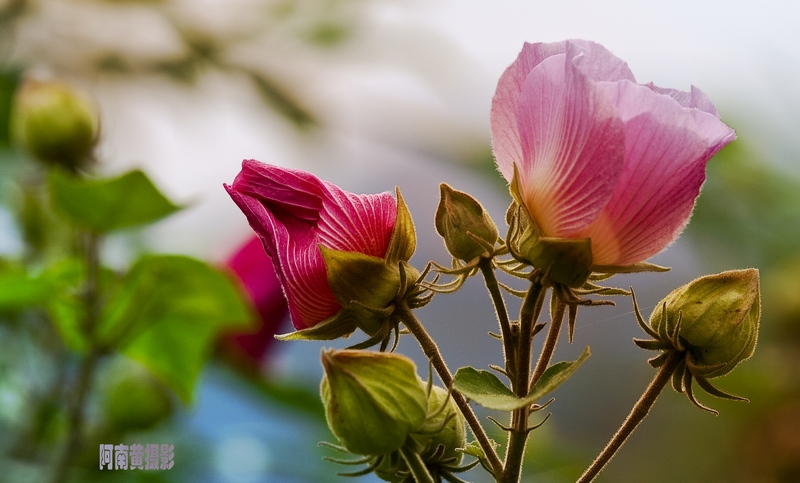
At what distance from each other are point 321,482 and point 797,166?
0.74 metres

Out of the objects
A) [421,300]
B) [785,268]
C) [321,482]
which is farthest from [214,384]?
[421,300]

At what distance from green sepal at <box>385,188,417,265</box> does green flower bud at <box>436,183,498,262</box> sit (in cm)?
1

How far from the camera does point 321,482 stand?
29.8 inches

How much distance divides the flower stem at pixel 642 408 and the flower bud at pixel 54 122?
41cm

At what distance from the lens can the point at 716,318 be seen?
9.5 inches

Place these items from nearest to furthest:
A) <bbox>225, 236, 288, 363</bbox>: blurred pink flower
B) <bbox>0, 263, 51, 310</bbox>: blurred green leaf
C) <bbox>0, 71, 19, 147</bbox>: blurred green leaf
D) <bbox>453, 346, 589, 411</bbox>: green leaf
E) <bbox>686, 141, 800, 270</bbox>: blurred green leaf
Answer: <bbox>453, 346, 589, 411</bbox>: green leaf, <bbox>0, 263, 51, 310</bbox>: blurred green leaf, <bbox>225, 236, 288, 363</bbox>: blurred pink flower, <bbox>0, 71, 19, 147</bbox>: blurred green leaf, <bbox>686, 141, 800, 270</bbox>: blurred green leaf

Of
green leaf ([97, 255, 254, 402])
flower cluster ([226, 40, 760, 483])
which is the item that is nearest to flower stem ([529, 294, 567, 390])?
flower cluster ([226, 40, 760, 483])

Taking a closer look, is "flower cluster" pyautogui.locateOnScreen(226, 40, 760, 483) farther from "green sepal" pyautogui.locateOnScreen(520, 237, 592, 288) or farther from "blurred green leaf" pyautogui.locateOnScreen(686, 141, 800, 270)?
"blurred green leaf" pyautogui.locateOnScreen(686, 141, 800, 270)

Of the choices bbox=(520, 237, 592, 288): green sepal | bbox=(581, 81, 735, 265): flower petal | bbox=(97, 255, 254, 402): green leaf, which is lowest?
bbox=(97, 255, 254, 402): green leaf

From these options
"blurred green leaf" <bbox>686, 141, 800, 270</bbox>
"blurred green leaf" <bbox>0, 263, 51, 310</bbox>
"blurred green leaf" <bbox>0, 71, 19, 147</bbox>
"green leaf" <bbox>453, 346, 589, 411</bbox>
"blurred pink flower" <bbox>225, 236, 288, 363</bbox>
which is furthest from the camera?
"blurred green leaf" <bbox>686, 141, 800, 270</bbox>

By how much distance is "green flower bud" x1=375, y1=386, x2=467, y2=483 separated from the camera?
234 millimetres

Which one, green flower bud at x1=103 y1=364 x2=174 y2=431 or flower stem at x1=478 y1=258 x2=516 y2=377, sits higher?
flower stem at x1=478 y1=258 x2=516 y2=377

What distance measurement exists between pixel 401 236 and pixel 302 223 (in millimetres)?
30

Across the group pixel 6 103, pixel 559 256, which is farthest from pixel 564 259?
pixel 6 103
